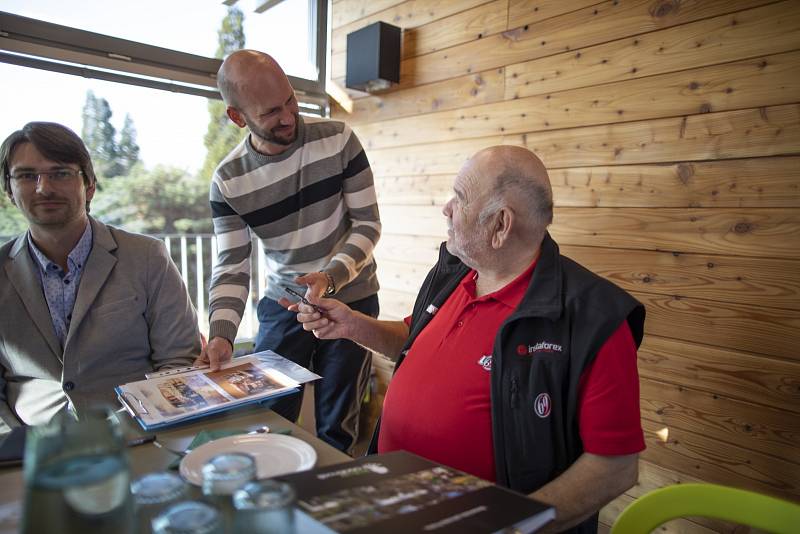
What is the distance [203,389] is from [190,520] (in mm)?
729

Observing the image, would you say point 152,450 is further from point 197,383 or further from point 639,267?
point 639,267

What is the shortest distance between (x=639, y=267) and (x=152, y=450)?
5.73 feet

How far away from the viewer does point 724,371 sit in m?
1.80

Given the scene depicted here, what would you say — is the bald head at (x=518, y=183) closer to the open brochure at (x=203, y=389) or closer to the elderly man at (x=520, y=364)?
the elderly man at (x=520, y=364)

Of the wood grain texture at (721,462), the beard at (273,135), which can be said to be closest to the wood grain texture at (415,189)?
the beard at (273,135)

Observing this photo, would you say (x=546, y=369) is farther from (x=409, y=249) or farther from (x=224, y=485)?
(x=409, y=249)

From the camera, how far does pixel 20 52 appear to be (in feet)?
7.55

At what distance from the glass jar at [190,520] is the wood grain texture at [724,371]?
1804 mm

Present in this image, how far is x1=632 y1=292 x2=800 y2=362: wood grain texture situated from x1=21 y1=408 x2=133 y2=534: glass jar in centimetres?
187

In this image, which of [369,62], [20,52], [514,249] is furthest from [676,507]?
[20,52]

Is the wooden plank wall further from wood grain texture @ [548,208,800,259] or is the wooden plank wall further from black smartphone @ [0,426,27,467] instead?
black smartphone @ [0,426,27,467]

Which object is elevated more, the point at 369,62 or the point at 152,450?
the point at 369,62

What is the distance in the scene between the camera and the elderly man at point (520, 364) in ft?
3.30

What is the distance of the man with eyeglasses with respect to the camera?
146 cm
